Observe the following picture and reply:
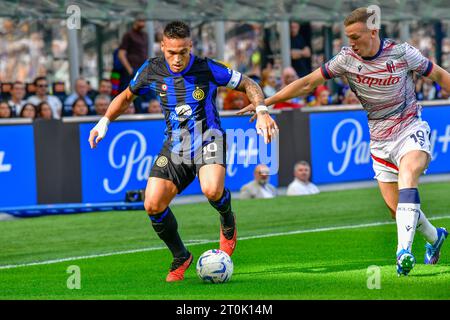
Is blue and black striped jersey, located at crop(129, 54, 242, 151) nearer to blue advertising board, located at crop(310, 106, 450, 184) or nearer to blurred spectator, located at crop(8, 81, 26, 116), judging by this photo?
blurred spectator, located at crop(8, 81, 26, 116)

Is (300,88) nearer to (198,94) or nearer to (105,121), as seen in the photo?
(198,94)

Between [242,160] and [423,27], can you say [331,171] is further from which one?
[423,27]

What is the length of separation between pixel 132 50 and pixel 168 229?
1057cm

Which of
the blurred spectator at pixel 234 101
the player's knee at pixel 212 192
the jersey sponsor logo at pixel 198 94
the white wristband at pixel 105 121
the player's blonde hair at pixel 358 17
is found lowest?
the player's knee at pixel 212 192

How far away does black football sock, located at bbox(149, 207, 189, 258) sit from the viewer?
32.4 feet

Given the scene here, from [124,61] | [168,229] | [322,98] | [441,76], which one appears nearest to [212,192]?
[168,229]

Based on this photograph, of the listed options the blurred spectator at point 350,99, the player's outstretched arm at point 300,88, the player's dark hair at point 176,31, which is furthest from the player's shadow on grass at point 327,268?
the blurred spectator at point 350,99

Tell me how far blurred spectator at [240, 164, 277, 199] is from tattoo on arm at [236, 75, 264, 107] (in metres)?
8.37

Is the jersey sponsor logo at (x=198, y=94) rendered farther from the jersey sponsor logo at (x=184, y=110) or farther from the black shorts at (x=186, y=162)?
the black shorts at (x=186, y=162)

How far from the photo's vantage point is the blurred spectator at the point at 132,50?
19938 millimetres

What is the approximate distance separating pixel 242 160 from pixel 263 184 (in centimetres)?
55

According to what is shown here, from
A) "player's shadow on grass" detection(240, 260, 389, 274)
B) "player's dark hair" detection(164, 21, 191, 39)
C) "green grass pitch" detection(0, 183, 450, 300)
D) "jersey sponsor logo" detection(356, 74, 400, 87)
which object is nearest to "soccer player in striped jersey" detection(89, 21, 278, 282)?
"player's dark hair" detection(164, 21, 191, 39)

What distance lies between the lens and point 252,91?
33.1 feet

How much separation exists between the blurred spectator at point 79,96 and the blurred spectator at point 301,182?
356 centimetres
